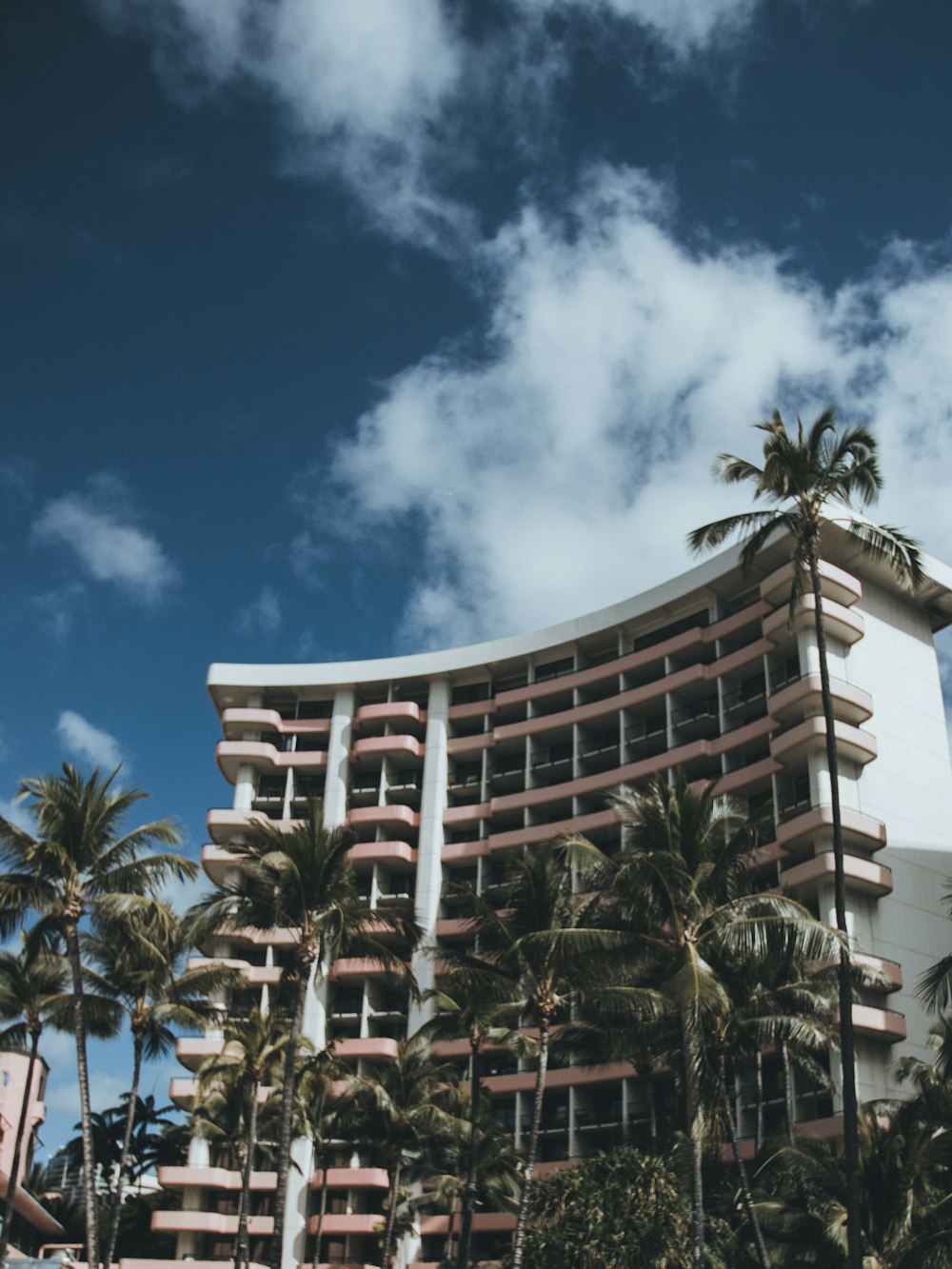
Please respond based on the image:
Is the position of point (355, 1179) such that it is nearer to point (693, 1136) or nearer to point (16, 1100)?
point (16, 1100)

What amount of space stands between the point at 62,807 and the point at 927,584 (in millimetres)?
45269

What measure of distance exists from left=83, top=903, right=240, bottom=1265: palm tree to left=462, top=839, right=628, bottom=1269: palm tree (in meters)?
9.46

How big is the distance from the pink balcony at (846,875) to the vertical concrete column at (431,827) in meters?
22.9

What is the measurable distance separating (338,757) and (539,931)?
44.8m

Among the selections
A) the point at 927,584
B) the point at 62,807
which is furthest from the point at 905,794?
the point at 62,807

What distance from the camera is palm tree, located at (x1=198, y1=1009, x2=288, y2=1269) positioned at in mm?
50188

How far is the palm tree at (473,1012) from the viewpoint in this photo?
130ft

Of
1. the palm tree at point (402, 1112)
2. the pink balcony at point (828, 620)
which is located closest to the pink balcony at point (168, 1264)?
the palm tree at point (402, 1112)

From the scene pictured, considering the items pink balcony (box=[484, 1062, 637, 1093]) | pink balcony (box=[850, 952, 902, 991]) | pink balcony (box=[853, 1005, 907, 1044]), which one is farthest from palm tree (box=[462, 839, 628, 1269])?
pink balcony (box=[484, 1062, 637, 1093])

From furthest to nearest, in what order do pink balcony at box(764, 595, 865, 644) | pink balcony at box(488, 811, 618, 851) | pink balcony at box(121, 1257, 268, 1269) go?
pink balcony at box(488, 811, 618, 851) < pink balcony at box(121, 1257, 268, 1269) < pink balcony at box(764, 595, 865, 644)

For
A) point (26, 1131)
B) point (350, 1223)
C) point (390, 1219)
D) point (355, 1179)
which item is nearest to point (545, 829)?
point (355, 1179)

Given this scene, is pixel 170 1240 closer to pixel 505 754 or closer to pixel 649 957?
pixel 505 754

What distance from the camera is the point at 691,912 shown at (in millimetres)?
33344

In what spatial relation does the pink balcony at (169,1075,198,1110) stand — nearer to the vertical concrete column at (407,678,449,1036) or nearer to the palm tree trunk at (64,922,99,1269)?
the vertical concrete column at (407,678,449,1036)
